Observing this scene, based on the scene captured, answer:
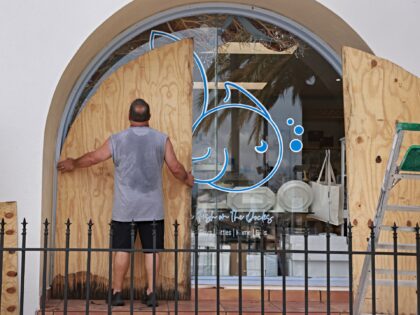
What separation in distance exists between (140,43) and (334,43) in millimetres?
1943

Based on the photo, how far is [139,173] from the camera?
18.0 feet

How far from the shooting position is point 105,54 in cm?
634

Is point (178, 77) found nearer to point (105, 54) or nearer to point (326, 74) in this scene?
point (105, 54)

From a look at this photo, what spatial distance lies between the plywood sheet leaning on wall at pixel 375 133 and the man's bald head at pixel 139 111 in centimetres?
176

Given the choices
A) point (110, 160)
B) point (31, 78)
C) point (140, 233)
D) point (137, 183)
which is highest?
point (31, 78)

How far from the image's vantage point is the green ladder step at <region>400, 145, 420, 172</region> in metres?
4.07

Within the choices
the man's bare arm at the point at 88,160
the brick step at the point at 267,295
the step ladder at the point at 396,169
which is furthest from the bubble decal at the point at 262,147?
the step ladder at the point at 396,169

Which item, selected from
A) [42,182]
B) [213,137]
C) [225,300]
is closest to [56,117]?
[42,182]

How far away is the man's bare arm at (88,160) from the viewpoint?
18.3ft

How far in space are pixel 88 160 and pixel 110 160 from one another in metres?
0.35

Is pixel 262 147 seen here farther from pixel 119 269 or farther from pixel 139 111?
pixel 119 269

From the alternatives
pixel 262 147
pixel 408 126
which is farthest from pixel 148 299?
pixel 408 126

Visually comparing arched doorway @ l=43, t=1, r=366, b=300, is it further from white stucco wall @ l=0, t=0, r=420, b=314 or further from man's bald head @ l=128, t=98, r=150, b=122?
man's bald head @ l=128, t=98, r=150, b=122

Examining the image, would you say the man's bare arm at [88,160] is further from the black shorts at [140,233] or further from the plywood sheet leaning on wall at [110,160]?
the black shorts at [140,233]
